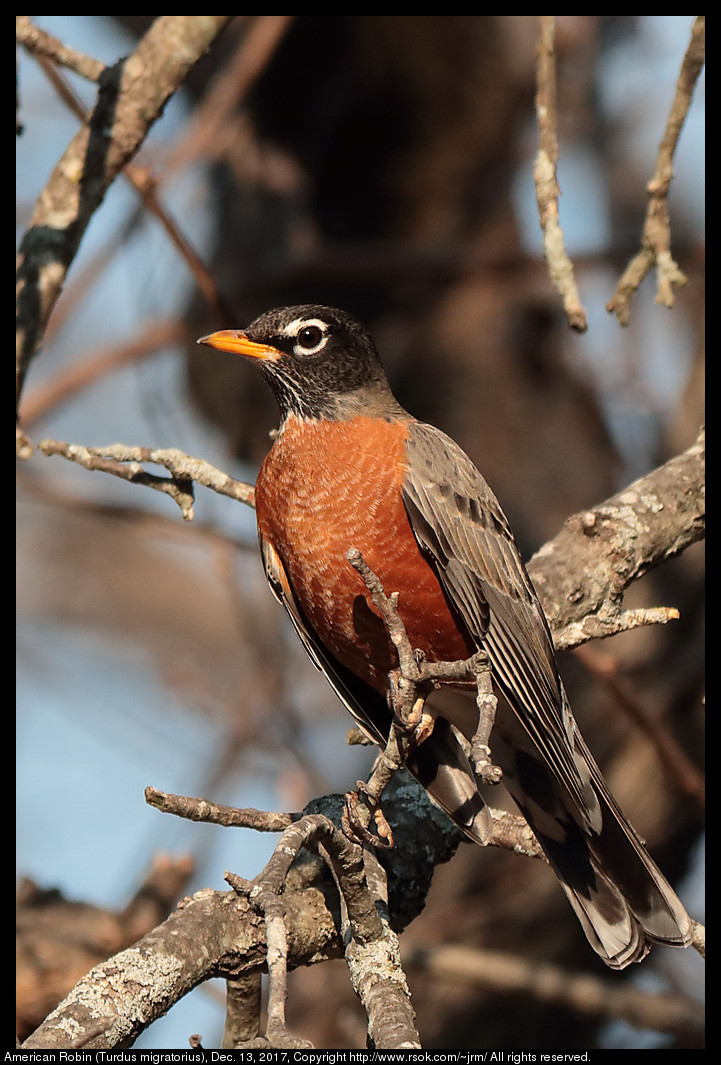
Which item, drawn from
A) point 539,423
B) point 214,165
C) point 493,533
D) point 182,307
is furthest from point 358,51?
point 493,533

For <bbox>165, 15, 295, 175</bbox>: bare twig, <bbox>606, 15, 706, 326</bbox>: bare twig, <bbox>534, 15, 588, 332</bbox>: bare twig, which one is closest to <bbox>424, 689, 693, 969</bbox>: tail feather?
<bbox>534, 15, 588, 332</bbox>: bare twig

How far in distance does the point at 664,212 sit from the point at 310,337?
1.50m

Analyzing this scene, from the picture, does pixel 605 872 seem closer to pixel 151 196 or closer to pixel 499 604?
pixel 499 604

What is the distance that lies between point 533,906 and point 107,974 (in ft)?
11.3

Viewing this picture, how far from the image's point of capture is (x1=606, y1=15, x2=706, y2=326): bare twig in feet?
12.1

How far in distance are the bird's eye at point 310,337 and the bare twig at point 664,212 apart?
1247 mm

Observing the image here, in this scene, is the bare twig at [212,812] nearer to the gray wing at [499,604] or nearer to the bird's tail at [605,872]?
the gray wing at [499,604]

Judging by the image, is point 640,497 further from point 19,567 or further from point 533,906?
point 19,567

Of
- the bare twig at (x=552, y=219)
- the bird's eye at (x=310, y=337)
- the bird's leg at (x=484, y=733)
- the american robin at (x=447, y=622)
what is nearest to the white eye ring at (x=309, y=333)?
the bird's eye at (x=310, y=337)

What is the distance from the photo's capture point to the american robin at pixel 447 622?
140 inches

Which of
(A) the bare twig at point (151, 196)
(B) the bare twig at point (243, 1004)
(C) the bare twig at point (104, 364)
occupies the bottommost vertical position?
(B) the bare twig at point (243, 1004)

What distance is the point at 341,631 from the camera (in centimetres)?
382

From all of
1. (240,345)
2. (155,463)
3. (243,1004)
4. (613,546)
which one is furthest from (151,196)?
(243,1004)

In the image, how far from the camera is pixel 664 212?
3771 millimetres
